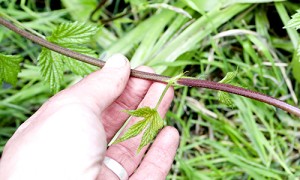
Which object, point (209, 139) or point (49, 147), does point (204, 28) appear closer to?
point (209, 139)

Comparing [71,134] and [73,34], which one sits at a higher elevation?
[73,34]

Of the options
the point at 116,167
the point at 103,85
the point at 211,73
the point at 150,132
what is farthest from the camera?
the point at 211,73

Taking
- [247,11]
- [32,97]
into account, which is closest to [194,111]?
[247,11]

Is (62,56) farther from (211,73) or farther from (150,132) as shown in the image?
(211,73)

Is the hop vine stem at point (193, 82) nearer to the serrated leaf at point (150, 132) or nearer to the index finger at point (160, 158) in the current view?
the serrated leaf at point (150, 132)

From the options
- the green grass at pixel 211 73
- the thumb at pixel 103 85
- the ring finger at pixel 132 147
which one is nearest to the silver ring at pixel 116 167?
the ring finger at pixel 132 147

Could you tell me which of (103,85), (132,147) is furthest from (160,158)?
(103,85)
